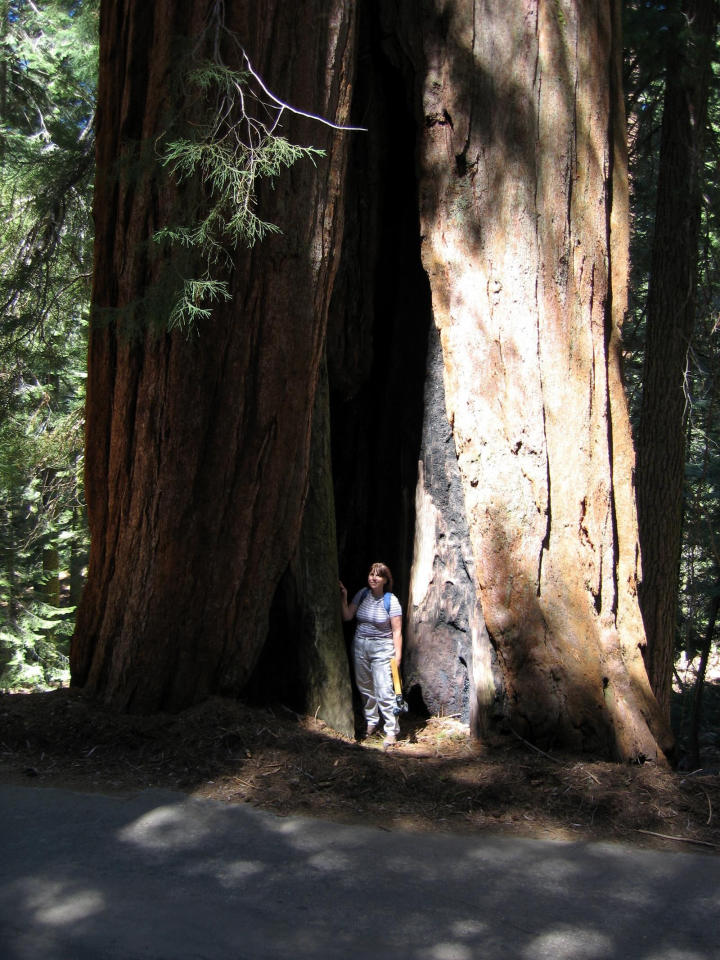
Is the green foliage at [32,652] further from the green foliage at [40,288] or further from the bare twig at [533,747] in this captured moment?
the bare twig at [533,747]

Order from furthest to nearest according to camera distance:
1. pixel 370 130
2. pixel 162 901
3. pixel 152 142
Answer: pixel 370 130 < pixel 152 142 < pixel 162 901

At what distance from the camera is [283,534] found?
20.5 feet

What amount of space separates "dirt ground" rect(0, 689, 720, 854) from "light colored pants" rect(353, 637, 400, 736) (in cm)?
116

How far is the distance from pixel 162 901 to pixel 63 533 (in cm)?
1490

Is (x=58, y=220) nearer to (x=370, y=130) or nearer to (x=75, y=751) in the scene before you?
(x=370, y=130)

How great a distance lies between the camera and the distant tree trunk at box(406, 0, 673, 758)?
5844 mm

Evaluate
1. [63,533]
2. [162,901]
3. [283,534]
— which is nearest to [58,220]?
[283,534]

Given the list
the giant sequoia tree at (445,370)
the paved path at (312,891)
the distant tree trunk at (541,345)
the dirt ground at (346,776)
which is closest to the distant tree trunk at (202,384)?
the giant sequoia tree at (445,370)

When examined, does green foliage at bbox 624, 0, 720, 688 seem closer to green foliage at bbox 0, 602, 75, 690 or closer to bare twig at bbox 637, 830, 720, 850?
bare twig at bbox 637, 830, 720, 850

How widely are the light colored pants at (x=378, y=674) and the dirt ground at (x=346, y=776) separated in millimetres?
1156

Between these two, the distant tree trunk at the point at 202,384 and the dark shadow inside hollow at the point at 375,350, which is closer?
the distant tree trunk at the point at 202,384

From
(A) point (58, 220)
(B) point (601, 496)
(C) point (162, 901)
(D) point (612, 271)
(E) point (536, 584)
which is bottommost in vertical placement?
(C) point (162, 901)

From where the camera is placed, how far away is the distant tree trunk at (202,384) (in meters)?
5.79

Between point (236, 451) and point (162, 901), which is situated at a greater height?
point (236, 451)
